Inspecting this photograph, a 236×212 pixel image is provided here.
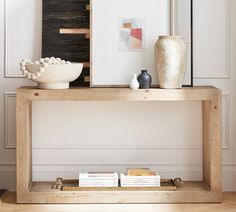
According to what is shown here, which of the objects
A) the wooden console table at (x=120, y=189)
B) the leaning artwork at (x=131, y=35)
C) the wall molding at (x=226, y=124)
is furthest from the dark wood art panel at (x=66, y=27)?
the wall molding at (x=226, y=124)

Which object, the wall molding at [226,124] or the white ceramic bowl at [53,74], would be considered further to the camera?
the wall molding at [226,124]

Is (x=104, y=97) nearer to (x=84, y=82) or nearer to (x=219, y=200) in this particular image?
(x=84, y=82)

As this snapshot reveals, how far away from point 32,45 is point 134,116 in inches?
35.7

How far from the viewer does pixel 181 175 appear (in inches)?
169

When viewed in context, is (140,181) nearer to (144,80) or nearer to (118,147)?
(118,147)

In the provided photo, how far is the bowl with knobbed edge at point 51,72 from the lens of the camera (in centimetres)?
378

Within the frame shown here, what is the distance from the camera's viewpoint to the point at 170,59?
3.88 metres

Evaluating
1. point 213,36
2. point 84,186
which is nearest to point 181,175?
point 84,186

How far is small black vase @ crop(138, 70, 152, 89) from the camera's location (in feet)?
12.7

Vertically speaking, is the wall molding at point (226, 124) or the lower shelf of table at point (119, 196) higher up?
the wall molding at point (226, 124)

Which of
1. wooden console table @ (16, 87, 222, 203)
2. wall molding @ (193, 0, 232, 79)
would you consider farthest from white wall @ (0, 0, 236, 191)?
wooden console table @ (16, 87, 222, 203)

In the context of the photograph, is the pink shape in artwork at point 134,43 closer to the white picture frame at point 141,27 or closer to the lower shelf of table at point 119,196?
the white picture frame at point 141,27

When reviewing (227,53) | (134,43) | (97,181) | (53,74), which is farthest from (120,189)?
(227,53)

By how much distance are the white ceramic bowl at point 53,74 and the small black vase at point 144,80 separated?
41 cm
